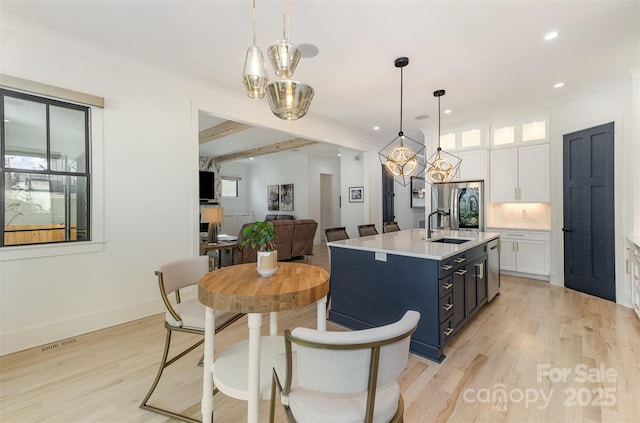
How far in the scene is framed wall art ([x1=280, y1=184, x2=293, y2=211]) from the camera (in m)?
9.09

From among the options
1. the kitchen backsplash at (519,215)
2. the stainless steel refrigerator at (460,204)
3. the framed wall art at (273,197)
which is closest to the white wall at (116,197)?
the stainless steel refrigerator at (460,204)

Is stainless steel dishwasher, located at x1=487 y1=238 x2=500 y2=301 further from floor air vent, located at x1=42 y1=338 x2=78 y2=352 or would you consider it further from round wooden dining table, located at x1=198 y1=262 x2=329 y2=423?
floor air vent, located at x1=42 y1=338 x2=78 y2=352

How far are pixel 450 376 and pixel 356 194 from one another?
5.57 metres

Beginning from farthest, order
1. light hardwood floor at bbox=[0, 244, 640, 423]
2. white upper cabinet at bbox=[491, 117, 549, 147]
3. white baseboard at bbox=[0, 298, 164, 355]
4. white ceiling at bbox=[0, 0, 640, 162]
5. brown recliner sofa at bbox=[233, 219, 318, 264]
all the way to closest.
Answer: brown recliner sofa at bbox=[233, 219, 318, 264], white upper cabinet at bbox=[491, 117, 549, 147], white baseboard at bbox=[0, 298, 164, 355], white ceiling at bbox=[0, 0, 640, 162], light hardwood floor at bbox=[0, 244, 640, 423]

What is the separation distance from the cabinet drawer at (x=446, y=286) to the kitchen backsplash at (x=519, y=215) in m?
3.47

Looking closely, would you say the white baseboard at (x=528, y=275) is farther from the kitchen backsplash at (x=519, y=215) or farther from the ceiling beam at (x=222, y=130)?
the ceiling beam at (x=222, y=130)

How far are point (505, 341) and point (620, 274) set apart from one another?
2.23 m

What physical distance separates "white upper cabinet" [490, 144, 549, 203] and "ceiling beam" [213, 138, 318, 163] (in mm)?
3416

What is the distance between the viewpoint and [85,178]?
2.75 m

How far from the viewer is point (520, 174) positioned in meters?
4.79

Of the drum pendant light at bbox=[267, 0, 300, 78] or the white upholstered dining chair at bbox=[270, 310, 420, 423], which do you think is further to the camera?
the drum pendant light at bbox=[267, 0, 300, 78]

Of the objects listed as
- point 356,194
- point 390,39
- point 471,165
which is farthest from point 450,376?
point 356,194

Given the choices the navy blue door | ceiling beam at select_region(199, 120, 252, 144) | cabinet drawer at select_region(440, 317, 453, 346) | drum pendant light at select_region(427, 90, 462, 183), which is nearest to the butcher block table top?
cabinet drawer at select_region(440, 317, 453, 346)

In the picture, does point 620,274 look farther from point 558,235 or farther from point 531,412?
point 531,412
